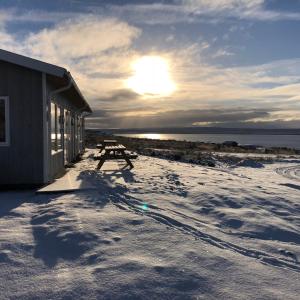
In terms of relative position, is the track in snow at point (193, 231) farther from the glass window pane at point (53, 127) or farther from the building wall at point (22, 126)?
the glass window pane at point (53, 127)

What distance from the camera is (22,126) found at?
878 cm

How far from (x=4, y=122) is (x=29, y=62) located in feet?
5.01

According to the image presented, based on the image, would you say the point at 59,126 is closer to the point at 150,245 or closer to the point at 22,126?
the point at 22,126

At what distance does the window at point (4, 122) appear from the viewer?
8.72 metres

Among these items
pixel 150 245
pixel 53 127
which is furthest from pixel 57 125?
pixel 150 245

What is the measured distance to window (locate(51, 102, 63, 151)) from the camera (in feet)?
33.6

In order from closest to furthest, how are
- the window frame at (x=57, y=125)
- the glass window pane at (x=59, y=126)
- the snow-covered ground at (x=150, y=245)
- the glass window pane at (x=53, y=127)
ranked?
the snow-covered ground at (x=150, y=245) < the glass window pane at (x=53, y=127) < the window frame at (x=57, y=125) < the glass window pane at (x=59, y=126)

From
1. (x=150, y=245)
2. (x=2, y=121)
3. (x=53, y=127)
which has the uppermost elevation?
(x=2, y=121)

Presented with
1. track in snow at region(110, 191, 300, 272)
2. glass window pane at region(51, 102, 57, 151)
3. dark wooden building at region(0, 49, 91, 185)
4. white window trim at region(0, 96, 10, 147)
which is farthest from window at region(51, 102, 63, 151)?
track in snow at region(110, 191, 300, 272)

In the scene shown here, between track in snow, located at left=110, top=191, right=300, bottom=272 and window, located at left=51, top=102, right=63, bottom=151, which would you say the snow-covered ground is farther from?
window, located at left=51, top=102, right=63, bottom=151

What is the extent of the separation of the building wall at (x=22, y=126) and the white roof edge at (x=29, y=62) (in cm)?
30

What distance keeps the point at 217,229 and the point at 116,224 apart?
57.9 inches

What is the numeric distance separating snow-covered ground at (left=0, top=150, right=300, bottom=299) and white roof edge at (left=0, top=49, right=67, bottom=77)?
2764 millimetres

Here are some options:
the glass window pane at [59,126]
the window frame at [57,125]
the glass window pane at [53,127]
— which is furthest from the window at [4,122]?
the glass window pane at [59,126]
